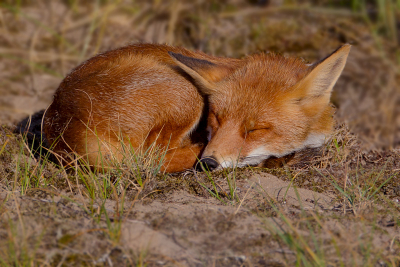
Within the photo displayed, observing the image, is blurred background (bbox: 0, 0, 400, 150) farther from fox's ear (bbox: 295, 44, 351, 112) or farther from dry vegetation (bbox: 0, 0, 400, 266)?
fox's ear (bbox: 295, 44, 351, 112)

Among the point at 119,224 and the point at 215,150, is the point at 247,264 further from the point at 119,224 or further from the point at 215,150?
the point at 215,150

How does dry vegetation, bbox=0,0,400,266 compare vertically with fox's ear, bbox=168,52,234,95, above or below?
below

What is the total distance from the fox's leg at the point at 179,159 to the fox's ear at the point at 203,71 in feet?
1.78

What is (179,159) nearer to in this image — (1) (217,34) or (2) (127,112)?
(2) (127,112)

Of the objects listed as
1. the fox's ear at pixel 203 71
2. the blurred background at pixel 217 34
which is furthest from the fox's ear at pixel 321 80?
the blurred background at pixel 217 34

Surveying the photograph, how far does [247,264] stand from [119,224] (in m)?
0.69

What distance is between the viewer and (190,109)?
3.29 metres

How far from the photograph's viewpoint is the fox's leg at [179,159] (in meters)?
3.15

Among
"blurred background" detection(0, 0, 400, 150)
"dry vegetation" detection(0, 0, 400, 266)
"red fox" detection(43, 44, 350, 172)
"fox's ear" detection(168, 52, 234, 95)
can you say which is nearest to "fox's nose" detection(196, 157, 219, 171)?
"red fox" detection(43, 44, 350, 172)

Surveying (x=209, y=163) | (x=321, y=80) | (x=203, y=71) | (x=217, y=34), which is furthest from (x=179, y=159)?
(x=217, y=34)

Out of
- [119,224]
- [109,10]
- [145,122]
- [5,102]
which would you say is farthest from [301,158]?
[109,10]

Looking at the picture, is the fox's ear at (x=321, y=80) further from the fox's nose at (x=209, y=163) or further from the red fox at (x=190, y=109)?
the fox's nose at (x=209, y=163)

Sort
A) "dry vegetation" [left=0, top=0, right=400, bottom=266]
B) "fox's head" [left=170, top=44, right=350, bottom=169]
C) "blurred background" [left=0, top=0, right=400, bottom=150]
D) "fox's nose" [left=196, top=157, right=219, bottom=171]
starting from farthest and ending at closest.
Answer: "blurred background" [left=0, top=0, right=400, bottom=150]
"fox's head" [left=170, top=44, right=350, bottom=169]
"fox's nose" [left=196, top=157, right=219, bottom=171]
"dry vegetation" [left=0, top=0, right=400, bottom=266]

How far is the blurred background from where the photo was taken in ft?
19.7
